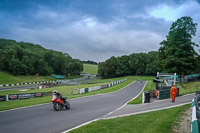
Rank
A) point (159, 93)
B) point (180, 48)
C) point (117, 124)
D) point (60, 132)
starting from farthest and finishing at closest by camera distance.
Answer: point (180, 48)
point (159, 93)
point (117, 124)
point (60, 132)

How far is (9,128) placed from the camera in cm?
780

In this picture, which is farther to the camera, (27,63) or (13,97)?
(27,63)

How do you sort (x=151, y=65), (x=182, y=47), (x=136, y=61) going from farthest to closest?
(x=136, y=61) → (x=151, y=65) → (x=182, y=47)

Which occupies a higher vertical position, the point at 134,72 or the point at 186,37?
the point at 186,37

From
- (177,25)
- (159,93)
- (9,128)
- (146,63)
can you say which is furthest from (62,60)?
(9,128)

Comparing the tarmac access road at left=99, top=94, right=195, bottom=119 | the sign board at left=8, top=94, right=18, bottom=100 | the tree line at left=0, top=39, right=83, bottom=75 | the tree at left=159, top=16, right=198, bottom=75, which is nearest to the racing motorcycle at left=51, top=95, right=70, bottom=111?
the tarmac access road at left=99, top=94, right=195, bottom=119

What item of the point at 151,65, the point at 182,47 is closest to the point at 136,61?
the point at 151,65

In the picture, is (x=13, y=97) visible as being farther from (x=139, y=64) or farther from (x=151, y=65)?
(x=139, y=64)

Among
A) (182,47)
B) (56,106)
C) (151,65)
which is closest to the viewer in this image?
(56,106)

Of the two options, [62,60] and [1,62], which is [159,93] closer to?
[1,62]

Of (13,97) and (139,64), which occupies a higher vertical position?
(139,64)

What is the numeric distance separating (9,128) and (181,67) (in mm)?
39275

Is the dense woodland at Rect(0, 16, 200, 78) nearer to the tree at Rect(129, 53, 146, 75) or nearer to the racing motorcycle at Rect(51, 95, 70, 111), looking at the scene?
the tree at Rect(129, 53, 146, 75)

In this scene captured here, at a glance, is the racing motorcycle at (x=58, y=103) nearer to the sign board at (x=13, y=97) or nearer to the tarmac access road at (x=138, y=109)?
the tarmac access road at (x=138, y=109)
